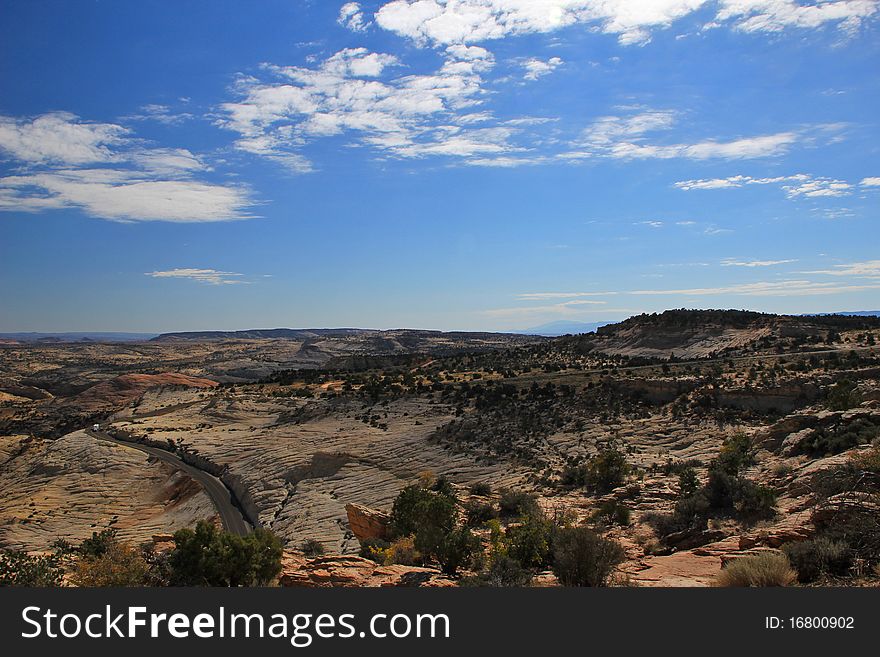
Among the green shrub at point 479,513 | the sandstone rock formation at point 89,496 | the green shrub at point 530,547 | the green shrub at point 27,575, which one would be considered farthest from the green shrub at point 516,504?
the sandstone rock formation at point 89,496

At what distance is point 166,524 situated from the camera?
31.4 meters

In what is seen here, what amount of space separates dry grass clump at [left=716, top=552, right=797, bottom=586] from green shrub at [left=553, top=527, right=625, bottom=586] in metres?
1.97

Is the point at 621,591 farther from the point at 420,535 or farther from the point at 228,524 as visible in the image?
the point at 228,524

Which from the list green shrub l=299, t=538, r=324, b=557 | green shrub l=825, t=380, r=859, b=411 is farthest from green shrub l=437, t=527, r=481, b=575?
green shrub l=825, t=380, r=859, b=411

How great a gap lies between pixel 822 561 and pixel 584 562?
3.90 metres

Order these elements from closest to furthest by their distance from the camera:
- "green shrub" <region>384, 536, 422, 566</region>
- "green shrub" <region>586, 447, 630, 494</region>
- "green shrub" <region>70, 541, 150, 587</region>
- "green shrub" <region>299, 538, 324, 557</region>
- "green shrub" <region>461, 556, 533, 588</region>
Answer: "green shrub" <region>461, 556, 533, 588</region> < "green shrub" <region>70, 541, 150, 587</region> < "green shrub" <region>384, 536, 422, 566</region> < "green shrub" <region>299, 538, 324, 557</region> < "green shrub" <region>586, 447, 630, 494</region>

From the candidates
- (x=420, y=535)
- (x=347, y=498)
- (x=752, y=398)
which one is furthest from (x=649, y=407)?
(x=420, y=535)

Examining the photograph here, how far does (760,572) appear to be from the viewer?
870 centimetres

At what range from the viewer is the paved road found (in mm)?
28237

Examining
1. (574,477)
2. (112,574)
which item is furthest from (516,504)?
(112,574)

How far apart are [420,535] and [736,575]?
7696 mm

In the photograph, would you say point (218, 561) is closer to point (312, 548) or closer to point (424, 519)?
point (424, 519)

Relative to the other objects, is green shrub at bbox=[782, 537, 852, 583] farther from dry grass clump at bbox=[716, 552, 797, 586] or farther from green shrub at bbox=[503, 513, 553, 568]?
green shrub at bbox=[503, 513, 553, 568]

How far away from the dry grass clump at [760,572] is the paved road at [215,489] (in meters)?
22.2
